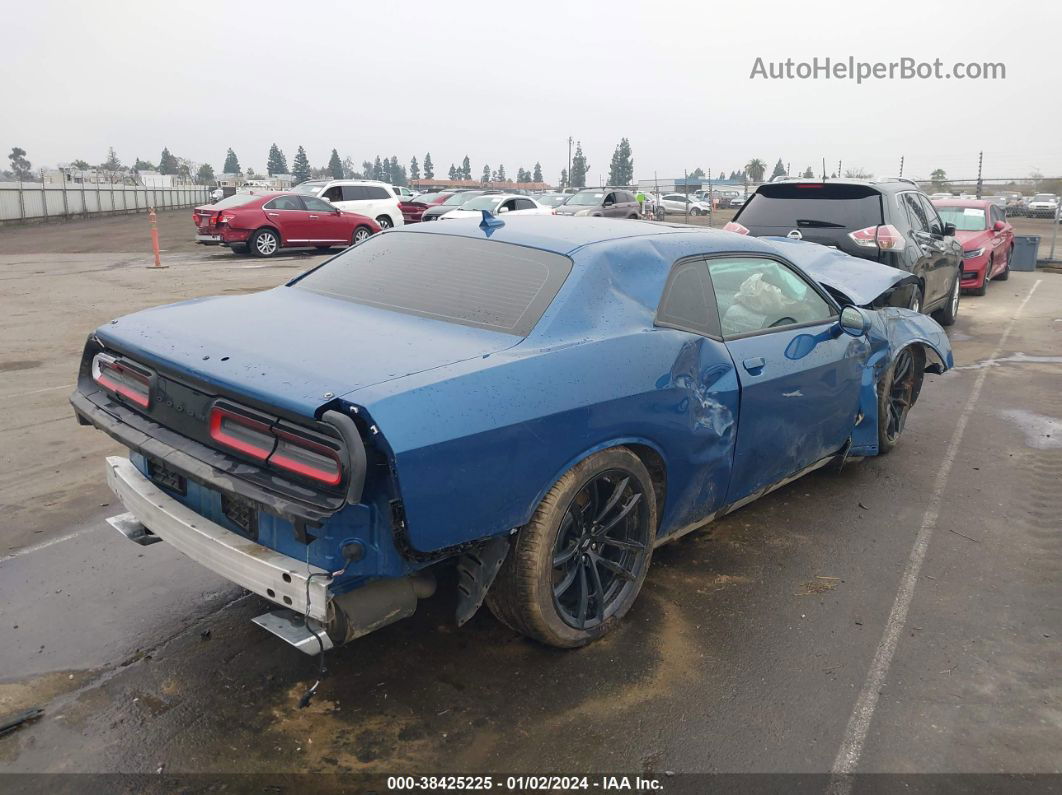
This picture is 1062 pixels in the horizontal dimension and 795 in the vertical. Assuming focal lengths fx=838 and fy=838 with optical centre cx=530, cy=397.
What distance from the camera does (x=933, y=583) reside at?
396 centimetres

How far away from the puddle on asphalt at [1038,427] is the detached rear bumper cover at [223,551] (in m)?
5.46

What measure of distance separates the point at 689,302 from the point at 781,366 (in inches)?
25.6

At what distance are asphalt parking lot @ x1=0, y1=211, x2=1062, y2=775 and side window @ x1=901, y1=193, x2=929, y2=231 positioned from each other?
4.54 metres

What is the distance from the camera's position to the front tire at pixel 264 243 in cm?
1841

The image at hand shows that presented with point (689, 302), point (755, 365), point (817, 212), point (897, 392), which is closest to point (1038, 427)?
point (897, 392)

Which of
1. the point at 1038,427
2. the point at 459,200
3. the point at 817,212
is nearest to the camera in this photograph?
the point at 1038,427

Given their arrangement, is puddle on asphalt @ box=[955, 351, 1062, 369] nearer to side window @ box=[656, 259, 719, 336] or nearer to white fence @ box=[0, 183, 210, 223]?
side window @ box=[656, 259, 719, 336]

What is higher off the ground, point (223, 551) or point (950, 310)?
point (223, 551)

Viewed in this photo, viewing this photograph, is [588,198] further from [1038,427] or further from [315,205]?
[1038,427]

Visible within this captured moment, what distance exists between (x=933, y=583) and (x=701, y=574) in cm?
109

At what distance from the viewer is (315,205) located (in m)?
19.4

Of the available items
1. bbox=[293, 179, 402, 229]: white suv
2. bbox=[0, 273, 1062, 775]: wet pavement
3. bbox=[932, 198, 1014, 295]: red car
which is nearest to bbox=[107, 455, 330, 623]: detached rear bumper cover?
bbox=[0, 273, 1062, 775]: wet pavement

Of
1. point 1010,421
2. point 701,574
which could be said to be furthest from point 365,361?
point 1010,421

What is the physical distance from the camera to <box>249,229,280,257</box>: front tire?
1841 centimetres
